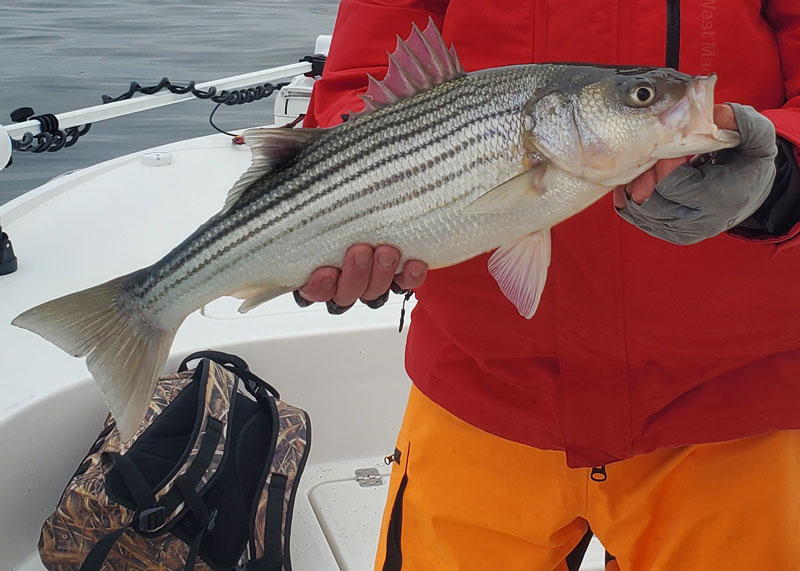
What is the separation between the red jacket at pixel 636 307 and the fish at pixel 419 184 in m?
0.16

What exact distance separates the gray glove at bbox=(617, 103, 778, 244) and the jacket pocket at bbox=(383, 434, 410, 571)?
0.88m

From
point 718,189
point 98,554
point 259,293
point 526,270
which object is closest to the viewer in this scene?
point 718,189

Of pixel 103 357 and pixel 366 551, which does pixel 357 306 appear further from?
pixel 103 357

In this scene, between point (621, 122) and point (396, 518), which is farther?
point (396, 518)

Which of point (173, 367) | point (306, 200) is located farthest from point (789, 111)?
point (173, 367)

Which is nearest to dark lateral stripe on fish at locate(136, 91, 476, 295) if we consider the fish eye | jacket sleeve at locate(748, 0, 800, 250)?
the fish eye

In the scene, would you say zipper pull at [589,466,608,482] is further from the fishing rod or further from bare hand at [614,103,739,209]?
the fishing rod

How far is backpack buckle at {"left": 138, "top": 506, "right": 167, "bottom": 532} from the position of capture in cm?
255

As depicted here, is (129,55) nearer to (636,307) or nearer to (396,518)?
(396,518)

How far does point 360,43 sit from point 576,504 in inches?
47.9

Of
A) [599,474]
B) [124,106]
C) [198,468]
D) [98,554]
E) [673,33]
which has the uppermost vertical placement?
[673,33]

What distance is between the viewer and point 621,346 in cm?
175

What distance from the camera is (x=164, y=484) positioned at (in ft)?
8.57

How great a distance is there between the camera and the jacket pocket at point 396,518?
2.00 metres
